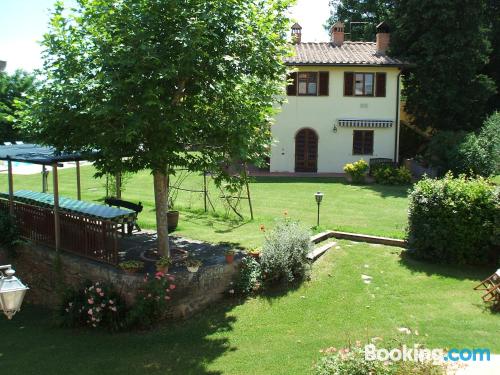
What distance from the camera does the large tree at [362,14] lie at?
39.5 m

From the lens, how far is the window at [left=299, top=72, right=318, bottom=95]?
27891mm

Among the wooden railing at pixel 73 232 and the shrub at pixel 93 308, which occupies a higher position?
the wooden railing at pixel 73 232

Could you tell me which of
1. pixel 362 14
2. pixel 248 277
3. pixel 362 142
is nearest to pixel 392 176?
pixel 362 142

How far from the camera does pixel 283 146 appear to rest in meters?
28.6

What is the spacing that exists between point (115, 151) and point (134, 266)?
7.90 ft

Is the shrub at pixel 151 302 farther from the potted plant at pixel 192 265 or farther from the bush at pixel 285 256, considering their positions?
the bush at pixel 285 256

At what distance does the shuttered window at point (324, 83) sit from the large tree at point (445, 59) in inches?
184

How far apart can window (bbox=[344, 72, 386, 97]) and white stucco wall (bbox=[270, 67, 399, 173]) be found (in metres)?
0.23

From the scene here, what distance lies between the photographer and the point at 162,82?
9992 mm

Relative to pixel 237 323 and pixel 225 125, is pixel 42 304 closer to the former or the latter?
pixel 237 323

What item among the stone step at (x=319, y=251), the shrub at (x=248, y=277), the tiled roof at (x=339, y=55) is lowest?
the shrub at (x=248, y=277)

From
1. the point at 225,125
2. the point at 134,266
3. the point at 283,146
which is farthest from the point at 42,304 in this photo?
the point at 283,146

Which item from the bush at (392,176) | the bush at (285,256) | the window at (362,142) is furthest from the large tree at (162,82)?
the window at (362,142)

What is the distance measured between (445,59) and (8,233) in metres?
22.8
